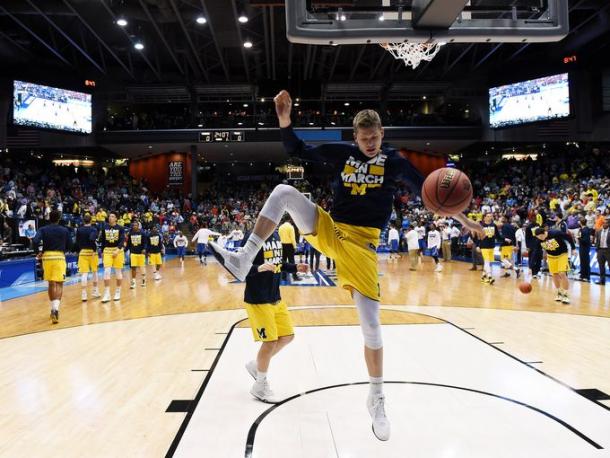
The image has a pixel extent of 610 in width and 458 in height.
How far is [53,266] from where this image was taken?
742cm

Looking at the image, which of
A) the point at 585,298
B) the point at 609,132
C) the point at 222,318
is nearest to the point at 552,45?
the point at 609,132

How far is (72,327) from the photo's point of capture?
22.9 feet

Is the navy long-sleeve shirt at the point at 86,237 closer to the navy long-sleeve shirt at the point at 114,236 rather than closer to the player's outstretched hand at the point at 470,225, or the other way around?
the navy long-sleeve shirt at the point at 114,236

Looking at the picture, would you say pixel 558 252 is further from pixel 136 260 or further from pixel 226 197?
pixel 226 197

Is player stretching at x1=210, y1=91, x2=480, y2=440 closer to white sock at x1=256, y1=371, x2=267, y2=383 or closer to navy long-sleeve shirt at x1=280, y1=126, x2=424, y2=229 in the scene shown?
navy long-sleeve shirt at x1=280, y1=126, x2=424, y2=229

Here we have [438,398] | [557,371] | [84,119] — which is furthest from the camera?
[84,119]

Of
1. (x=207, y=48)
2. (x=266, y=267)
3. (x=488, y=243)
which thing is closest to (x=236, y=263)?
(x=266, y=267)

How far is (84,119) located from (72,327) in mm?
19531

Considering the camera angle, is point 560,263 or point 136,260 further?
point 136,260

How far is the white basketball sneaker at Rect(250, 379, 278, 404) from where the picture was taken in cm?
378

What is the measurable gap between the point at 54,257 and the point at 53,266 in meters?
0.15

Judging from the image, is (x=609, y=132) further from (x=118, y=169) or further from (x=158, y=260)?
(x=118, y=169)

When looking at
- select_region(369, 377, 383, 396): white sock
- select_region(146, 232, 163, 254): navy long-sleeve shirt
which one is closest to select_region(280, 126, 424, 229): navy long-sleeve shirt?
select_region(369, 377, 383, 396): white sock

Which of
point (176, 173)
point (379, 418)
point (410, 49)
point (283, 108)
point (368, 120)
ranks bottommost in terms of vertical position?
point (379, 418)
